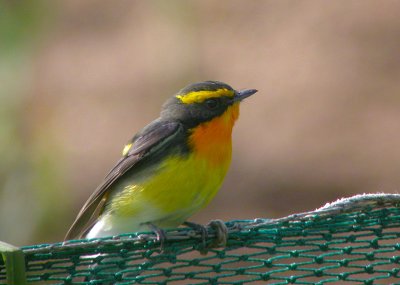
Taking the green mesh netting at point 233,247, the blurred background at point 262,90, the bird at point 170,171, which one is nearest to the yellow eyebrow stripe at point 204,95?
the bird at point 170,171

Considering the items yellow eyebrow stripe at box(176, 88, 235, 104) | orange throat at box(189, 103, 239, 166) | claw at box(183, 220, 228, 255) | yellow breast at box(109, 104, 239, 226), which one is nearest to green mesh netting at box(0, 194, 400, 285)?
claw at box(183, 220, 228, 255)

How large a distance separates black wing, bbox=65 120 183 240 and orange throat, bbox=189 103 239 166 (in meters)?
0.13

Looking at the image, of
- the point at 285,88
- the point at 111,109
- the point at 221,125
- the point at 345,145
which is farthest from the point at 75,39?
the point at 221,125

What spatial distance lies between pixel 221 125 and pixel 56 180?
3.32ft

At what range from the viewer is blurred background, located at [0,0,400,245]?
1143 cm

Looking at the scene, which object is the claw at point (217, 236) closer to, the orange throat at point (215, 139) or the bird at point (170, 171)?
the bird at point (170, 171)

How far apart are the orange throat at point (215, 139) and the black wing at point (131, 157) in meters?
0.13

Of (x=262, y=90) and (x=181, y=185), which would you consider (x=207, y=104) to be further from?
(x=262, y=90)

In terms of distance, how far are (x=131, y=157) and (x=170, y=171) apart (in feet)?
1.23

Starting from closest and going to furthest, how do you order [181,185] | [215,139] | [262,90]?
[181,185] → [215,139] → [262,90]

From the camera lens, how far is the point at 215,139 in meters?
6.39

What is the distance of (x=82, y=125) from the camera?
12211 mm

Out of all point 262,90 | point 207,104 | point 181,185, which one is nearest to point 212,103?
point 207,104

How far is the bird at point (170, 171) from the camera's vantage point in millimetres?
6168
